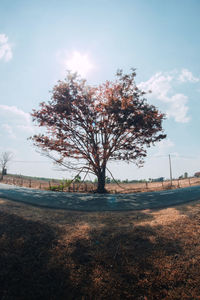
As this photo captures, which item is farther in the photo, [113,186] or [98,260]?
[113,186]

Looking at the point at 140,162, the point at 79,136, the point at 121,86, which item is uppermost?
the point at 121,86

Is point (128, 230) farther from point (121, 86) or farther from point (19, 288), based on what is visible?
point (121, 86)

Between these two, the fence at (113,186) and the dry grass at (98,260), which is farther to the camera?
the fence at (113,186)

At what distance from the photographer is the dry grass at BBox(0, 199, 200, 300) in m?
3.07

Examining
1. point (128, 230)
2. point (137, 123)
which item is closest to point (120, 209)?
point (128, 230)

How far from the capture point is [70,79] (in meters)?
17.5

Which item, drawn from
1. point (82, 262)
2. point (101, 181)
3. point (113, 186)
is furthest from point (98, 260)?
point (113, 186)

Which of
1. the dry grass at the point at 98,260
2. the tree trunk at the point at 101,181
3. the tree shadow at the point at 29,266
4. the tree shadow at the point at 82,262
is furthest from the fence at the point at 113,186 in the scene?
the tree shadow at the point at 29,266

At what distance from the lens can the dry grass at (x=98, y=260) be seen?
3066 mm

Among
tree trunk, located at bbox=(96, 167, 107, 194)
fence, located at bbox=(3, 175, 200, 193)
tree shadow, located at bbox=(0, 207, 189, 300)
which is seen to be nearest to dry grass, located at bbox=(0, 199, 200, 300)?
tree shadow, located at bbox=(0, 207, 189, 300)

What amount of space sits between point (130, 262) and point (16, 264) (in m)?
2.61

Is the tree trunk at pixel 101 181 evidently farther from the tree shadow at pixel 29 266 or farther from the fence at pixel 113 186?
the tree shadow at pixel 29 266

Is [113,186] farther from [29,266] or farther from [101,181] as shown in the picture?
[29,266]

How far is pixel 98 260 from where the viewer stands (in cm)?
396
